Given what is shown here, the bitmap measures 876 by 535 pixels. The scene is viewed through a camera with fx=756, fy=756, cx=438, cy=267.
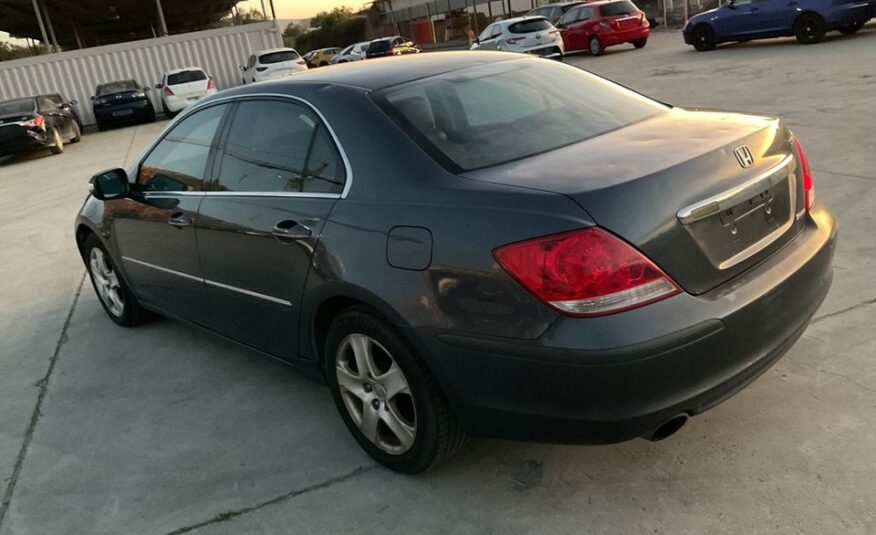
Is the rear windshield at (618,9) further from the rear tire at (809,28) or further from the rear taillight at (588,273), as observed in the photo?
the rear taillight at (588,273)

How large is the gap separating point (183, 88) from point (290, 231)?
2171 centimetres

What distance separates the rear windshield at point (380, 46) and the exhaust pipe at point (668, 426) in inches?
1197

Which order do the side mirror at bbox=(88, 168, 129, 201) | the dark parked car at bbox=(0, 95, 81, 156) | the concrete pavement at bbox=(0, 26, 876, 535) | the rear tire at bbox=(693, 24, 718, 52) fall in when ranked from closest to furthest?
the concrete pavement at bbox=(0, 26, 876, 535) < the side mirror at bbox=(88, 168, 129, 201) < the dark parked car at bbox=(0, 95, 81, 156) < the rear tire at bbox=(693, 24, 718, 52)

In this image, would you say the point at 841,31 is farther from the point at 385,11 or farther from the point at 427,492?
the point at 385,11

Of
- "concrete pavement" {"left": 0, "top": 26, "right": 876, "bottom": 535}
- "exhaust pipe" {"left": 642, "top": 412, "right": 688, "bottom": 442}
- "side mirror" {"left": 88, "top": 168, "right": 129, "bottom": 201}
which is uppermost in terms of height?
"side mirror" {"left": 88, "top": 168, "right": 129, "bottom": 201}

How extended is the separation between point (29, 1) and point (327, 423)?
35341mm

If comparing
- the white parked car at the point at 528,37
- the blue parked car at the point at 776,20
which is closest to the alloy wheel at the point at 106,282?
the blue parked car at the point at 776,20

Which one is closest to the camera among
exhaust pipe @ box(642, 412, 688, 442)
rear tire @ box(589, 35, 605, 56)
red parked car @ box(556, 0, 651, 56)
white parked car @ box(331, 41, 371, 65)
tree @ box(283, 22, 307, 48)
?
exhaust pipe @ box(642, 412, 688, 442)

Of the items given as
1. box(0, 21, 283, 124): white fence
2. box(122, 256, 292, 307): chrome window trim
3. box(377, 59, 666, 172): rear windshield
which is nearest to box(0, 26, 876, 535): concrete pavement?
box(122, 256, 292, 307): chrome window trim

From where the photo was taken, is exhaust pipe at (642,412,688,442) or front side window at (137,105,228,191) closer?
exhaust pipe at (642,412,688,442)

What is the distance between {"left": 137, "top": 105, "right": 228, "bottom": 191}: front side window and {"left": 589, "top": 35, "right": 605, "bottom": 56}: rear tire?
21.0 m

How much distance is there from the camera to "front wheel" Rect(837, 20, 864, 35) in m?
16.8

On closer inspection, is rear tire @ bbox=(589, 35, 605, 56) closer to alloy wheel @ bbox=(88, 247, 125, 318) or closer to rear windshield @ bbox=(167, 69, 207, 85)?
rear windshield @ bbox=(167, 69, 207, 85)

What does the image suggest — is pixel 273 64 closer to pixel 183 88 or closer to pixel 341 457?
pixel 183 88
